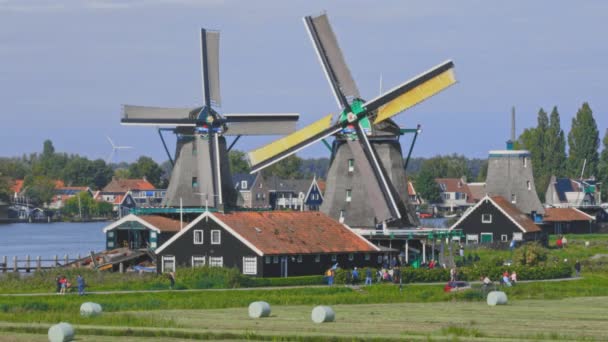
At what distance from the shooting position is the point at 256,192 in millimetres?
163500

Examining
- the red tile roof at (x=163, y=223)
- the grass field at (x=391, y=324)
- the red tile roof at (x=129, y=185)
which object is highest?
the red tile roof at (x=129, y=185)

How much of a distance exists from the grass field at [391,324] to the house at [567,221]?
6386cm

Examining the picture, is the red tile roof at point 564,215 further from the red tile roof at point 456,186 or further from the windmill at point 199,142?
the red tile roof at point 456,186

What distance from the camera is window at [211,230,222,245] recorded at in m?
67.6

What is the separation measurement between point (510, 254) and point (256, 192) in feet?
266

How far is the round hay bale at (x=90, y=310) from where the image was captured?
151 feet

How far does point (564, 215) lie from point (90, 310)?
248 ft

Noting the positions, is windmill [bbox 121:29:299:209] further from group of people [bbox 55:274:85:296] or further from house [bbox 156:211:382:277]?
group of people [bbox 55:274:85:296]

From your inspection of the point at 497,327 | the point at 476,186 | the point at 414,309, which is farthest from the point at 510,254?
the point at 476,186

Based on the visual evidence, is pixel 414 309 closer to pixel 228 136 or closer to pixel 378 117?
pixel 378 117

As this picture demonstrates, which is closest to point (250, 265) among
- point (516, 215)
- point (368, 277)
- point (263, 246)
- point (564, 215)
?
point (263, 246)

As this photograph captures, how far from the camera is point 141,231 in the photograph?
76.6 meters

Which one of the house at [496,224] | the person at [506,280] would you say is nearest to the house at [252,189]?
the house at [496,224]

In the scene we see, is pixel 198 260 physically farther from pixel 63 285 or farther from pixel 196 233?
pixel 63 285
